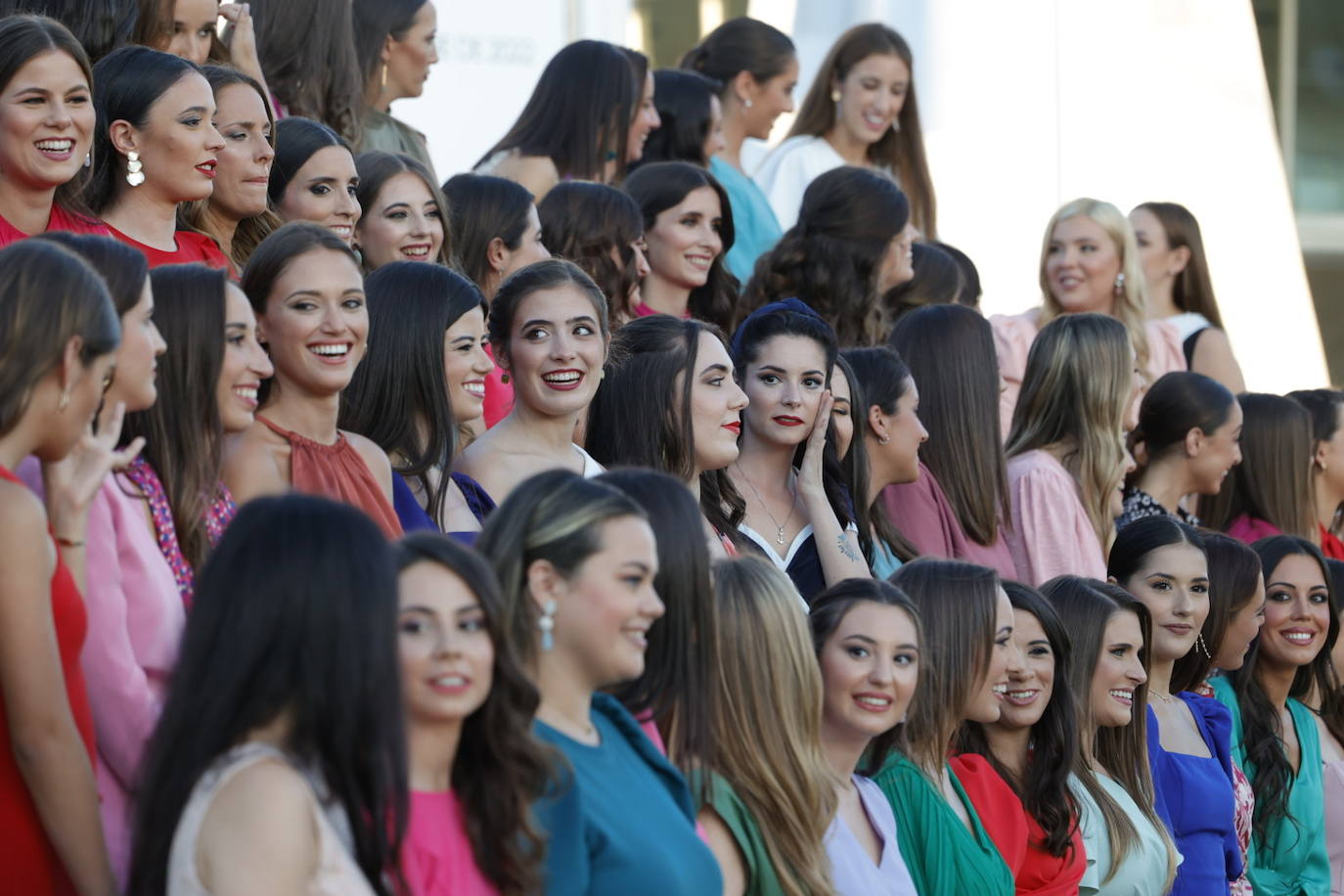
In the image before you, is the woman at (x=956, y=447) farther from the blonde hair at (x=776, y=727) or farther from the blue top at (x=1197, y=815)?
the blonde hair at (x=776, y=727)

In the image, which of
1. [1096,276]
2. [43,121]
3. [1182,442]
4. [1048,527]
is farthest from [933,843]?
[1096,276]

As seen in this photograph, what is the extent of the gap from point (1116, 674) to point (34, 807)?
118 inches

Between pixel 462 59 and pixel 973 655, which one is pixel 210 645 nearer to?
pixel 973 655

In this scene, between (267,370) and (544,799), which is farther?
(267,370)

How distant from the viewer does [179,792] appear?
2475 mm

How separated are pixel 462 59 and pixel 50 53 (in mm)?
5026

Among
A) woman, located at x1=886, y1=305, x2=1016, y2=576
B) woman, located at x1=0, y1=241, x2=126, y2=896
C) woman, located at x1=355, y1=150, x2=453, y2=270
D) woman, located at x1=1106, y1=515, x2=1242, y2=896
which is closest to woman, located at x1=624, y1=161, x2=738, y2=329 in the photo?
woman, located at x1=886, y1=305, x2=1016, y2=576

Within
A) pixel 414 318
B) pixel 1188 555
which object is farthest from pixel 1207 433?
pixel 414 318

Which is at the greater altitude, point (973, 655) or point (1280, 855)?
point (973, 655)

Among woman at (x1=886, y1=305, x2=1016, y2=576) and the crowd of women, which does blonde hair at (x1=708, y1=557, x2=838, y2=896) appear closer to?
the crowd of women

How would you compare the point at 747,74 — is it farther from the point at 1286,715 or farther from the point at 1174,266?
the point at 1286,715

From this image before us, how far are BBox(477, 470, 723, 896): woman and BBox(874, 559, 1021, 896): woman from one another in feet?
3.56

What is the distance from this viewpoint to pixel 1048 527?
577 cm

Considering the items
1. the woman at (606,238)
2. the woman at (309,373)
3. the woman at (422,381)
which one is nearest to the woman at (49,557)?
the woman at (309,373)
